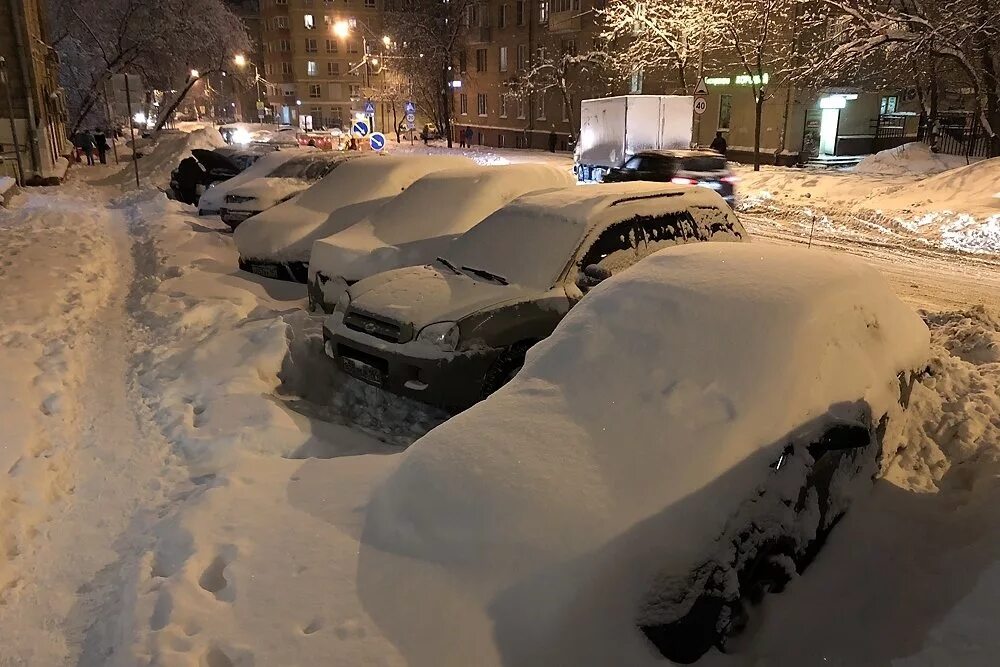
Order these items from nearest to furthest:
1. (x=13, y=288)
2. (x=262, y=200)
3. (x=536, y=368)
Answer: (x=536, y=368), (x=13, y=288), (x=262, y=200)

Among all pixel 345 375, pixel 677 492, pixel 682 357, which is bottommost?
pixel 345 375

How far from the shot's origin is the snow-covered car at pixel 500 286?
5.40 m

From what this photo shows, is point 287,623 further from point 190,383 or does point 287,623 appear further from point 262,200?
point 262,200

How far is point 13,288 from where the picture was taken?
363 inches

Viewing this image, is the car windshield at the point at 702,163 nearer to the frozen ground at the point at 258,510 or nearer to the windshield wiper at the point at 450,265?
the frozen ground at the point at 258,510

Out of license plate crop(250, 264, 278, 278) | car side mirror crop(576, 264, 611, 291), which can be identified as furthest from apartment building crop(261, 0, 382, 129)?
car side mirror crop(576, 264, 611, 291)

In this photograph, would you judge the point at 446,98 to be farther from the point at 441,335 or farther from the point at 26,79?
the point at 441,335

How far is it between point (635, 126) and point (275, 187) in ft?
41.7

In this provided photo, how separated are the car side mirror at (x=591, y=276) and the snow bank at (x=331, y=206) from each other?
441 cm

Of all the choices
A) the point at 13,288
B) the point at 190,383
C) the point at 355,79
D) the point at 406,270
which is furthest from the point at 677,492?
the point at 355,79

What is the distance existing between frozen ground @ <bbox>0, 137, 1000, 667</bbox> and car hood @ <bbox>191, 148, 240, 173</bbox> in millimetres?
11496

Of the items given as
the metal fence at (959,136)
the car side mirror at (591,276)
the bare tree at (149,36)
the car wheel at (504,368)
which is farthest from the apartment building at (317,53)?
the car wheel at (504,368)

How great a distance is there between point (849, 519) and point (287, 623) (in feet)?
8.55

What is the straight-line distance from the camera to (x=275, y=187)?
13.4 m
